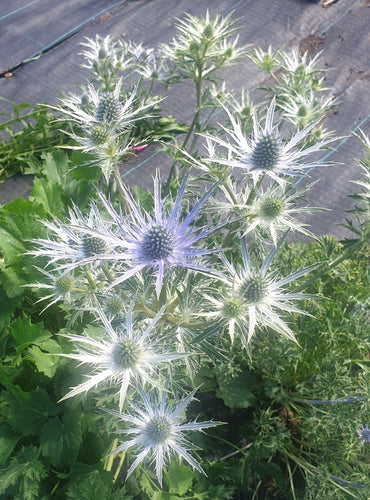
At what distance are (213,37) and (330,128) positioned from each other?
143 cm

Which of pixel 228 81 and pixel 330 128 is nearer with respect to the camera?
pixel 330 128

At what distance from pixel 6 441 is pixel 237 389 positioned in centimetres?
85

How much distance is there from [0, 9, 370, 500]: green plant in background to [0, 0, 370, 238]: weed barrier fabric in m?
0.88

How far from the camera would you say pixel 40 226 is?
164 cm

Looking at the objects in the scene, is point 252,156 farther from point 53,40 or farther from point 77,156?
point 53,40

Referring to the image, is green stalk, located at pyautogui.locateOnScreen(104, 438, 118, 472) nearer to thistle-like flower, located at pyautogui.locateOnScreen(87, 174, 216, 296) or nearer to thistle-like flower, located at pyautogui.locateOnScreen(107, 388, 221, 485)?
thistle-like flower, located at pyautogui.locateOnScreen(107, 388, 221, 485)

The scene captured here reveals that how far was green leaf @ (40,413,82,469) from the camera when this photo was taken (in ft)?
4.67

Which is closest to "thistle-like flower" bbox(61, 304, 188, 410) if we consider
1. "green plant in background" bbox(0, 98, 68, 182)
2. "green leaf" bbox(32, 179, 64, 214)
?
"green leaf" bbox(32, 179, 64, 214)

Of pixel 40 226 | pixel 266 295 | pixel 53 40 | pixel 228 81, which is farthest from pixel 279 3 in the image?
pixel 266 295

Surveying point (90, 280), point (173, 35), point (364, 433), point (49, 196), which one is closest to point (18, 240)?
point (49, 196)

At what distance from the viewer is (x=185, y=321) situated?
1.11 m

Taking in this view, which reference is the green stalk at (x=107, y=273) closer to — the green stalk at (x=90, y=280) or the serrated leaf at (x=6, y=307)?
the green stalk at (x=90, y=280)

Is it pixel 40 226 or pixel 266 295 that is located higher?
pixel 40 226

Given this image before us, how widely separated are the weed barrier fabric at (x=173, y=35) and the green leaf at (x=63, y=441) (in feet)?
4.99
